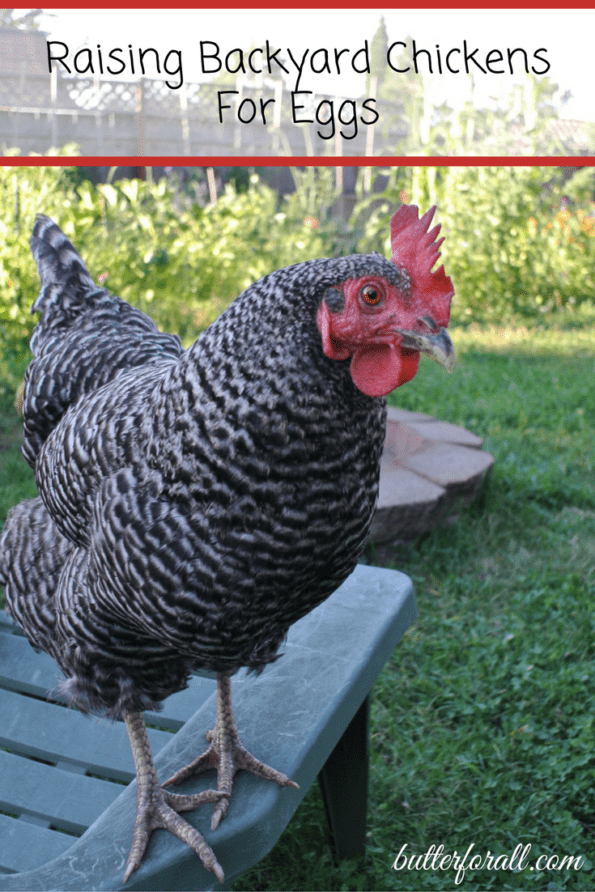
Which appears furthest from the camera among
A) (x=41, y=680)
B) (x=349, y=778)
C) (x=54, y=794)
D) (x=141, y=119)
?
(x=141, y=119)

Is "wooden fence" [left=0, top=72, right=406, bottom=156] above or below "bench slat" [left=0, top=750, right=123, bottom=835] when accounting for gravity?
above

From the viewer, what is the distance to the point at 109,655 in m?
1.54

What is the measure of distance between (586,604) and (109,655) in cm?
217

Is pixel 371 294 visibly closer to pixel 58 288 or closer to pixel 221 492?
pixel 221 492

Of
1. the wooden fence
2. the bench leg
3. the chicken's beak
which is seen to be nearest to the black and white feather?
the chicken's beak

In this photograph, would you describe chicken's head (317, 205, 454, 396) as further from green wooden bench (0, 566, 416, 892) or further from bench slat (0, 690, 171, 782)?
bench slat (0, 690, 171, 782)

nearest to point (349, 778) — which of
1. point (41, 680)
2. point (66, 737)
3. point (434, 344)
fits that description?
point (66, 737)

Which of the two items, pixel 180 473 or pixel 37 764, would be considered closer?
pixel 180 473

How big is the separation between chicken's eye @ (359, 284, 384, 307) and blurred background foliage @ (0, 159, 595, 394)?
12.2 feet

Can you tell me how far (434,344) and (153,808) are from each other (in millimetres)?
1113

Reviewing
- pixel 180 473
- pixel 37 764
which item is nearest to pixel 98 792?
pixel 37 764

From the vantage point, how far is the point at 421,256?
1.22 m

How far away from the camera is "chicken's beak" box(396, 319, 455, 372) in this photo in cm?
114

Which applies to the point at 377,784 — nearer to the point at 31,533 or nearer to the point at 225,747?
the point at 225,747
